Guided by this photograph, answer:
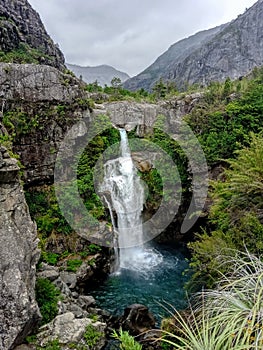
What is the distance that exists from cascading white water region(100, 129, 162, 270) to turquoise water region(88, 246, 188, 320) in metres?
0.35

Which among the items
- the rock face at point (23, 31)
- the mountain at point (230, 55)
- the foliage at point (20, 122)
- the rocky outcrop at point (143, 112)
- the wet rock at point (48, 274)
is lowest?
the wet rock at point (48, 274)

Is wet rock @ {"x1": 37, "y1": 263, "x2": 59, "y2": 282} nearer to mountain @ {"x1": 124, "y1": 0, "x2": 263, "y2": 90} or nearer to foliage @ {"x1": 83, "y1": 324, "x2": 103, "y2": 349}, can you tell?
foliage @ {"x1": 83, "y1": 324, "x2": 103, "y2": 349}

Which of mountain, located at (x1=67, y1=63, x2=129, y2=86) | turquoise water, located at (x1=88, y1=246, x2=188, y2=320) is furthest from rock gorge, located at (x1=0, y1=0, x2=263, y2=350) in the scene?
mountain, located at (x1=67, y1=63, x2=129, y2=86)

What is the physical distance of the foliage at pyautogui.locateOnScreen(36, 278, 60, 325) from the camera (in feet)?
19.9

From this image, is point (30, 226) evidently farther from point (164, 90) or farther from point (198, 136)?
point (164, 90)

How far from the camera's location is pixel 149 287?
9312mm

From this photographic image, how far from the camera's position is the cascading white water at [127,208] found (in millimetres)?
11258

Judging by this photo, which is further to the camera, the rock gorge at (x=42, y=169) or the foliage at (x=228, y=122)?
the foliage at (x=228, y=122)

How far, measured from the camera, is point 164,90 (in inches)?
Answer: 870

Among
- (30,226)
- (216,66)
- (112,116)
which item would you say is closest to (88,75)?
(216,66)

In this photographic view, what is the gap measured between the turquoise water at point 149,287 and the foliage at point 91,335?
2.00 metres

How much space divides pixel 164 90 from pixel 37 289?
60.8ft

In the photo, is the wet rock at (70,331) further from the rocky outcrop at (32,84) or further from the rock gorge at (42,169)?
the rocky outcrop at (32,84)

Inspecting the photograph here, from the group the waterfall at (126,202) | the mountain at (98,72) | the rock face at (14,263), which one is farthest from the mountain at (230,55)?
the rock face at (14,263)
